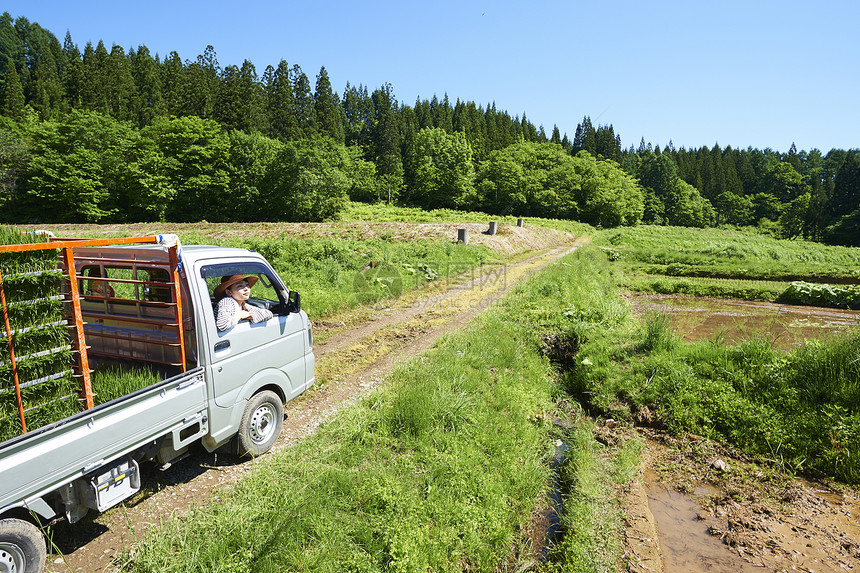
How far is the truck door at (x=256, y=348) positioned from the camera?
4.20m

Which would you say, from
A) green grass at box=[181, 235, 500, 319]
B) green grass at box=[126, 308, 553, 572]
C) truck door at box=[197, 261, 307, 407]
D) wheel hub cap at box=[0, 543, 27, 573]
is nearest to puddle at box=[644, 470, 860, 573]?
green grass at box=[126, 308, 553, 572]

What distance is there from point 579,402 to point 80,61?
9513cm

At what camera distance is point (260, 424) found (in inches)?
192

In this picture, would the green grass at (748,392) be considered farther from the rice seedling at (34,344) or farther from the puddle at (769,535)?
the rice seedling at (34,344)

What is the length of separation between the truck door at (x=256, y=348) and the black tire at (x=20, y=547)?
159 centimetres

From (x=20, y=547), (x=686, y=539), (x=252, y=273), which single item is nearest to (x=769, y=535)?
(x=686, y=539)

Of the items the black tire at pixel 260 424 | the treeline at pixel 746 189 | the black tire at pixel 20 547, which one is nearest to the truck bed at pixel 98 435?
the black tire at pixel 20 547

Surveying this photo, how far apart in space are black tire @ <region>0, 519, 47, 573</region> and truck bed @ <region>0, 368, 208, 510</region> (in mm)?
176

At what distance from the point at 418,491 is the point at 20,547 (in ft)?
10.4

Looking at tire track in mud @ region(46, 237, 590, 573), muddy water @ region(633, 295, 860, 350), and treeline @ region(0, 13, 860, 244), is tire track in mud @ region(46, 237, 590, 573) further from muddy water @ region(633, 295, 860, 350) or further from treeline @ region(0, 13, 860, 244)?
treeline @ region(0, 13, 860, 244)

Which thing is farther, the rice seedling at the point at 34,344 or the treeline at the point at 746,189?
the treeline at the point at 746,189

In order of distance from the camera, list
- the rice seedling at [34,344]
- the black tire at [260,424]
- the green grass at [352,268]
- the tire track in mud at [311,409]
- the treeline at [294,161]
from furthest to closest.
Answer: the treeline at [294,161] < the green grass at [352,268] < the black tire at [260,424] < the tire track in mud at [311,409] < the rice seedling at [34,344]

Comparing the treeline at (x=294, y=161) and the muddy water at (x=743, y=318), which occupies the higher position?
the treeline at (x=294, y=161)

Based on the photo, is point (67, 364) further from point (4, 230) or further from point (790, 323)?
point (790, 323)
